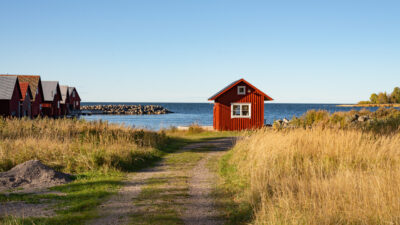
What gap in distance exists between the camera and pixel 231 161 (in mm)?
12555

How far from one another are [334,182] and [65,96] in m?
70.3

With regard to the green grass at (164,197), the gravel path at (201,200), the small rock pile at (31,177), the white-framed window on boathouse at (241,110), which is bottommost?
the gravel path at (201,200)

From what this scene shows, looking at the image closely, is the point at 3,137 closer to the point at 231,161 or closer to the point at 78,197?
the point at 78,197

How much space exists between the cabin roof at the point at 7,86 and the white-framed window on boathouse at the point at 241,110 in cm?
2407

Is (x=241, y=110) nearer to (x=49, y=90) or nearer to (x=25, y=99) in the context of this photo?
(x=25, y=99)

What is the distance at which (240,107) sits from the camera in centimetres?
3059

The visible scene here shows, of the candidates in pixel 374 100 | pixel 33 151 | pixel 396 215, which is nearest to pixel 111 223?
pixel 396 215

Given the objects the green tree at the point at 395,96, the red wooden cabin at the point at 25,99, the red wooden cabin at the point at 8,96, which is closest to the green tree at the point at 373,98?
the green tree at the point at 395,96

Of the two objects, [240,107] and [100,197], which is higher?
[240,107]

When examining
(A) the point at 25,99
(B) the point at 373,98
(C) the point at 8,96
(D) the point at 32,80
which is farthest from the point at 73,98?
(B) the point at 373,98

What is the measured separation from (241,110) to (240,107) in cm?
29

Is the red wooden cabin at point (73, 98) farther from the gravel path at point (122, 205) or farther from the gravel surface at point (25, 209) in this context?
the gravel surface at point (25, 209)

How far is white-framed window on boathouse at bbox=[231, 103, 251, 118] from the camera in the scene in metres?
30.5

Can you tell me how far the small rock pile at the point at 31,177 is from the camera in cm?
949
